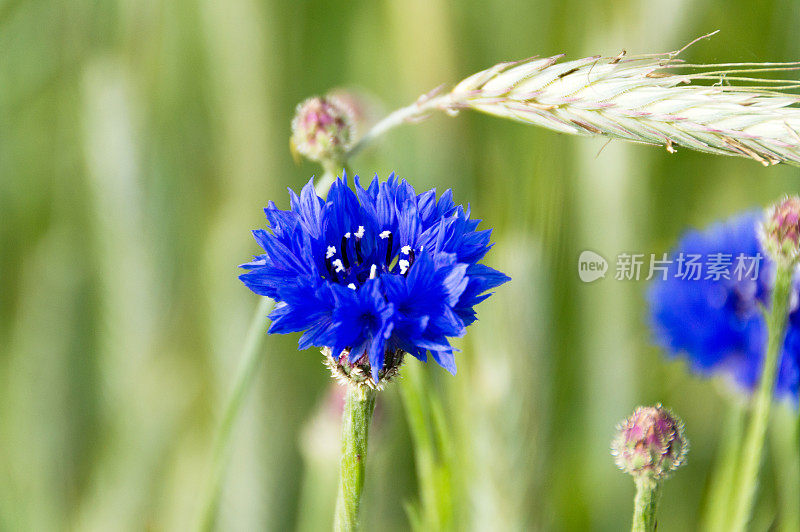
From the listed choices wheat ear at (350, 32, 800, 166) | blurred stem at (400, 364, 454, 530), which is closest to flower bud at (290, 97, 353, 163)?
wheat ear at (350, 32, 800, 166)

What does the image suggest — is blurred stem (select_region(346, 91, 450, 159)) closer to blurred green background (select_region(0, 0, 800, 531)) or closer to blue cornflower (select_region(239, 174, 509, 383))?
blue cornflower (select_region(239, 174, 509, 383))

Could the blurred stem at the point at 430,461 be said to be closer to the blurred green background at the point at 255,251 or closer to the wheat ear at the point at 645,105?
the blurred green background at the point at 255,251

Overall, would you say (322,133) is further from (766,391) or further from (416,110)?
(766,391)

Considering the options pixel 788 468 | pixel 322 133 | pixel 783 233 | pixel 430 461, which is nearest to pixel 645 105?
pixel 783 233

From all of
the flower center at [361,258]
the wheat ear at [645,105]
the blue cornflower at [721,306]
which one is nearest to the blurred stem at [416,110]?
the wheat ear at [645,105]

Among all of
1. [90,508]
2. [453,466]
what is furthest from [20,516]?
[453,466]

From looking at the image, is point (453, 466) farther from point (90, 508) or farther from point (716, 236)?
point (90, 508)

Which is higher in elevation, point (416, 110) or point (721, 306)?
point (416, 110)
